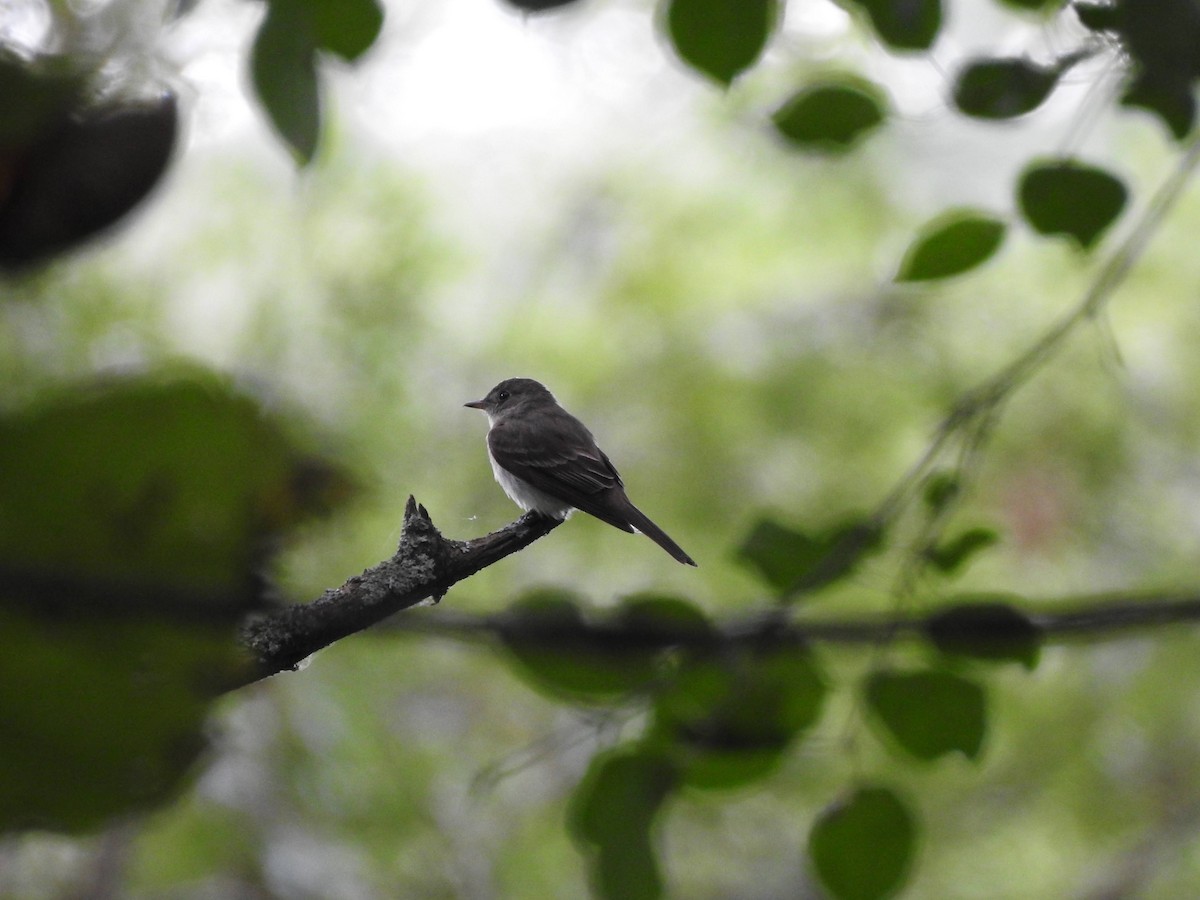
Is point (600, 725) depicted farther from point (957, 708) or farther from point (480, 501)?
point (480, 501)

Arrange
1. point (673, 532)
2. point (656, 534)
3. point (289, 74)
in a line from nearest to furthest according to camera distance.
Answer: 1. point (289, 74)
2. point (656, 534)
3. point (673, 532)

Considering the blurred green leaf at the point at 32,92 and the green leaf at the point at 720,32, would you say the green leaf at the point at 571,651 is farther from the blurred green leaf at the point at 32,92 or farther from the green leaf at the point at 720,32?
the green leaf at the point at 720,32

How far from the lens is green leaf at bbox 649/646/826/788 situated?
0.98 metres

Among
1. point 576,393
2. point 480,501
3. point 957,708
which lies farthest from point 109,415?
point 576,393

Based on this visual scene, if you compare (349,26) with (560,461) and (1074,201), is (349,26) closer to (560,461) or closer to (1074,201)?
(1074,201)

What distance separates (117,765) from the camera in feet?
1.18

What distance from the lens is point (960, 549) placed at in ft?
3.83

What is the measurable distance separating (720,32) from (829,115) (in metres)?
0.29

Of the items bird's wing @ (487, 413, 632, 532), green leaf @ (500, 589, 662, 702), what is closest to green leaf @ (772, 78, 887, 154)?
green leaf @ (500, 589, 662, 702)

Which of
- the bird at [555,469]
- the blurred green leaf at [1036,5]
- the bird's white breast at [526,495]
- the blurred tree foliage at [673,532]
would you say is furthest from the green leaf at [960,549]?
the bird's white breast at [526,495]

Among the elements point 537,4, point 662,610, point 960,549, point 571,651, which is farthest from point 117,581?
point 960,549

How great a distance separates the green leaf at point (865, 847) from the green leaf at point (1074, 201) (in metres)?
0.78

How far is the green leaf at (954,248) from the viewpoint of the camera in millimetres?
1282

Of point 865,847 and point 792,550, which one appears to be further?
point 792,550
